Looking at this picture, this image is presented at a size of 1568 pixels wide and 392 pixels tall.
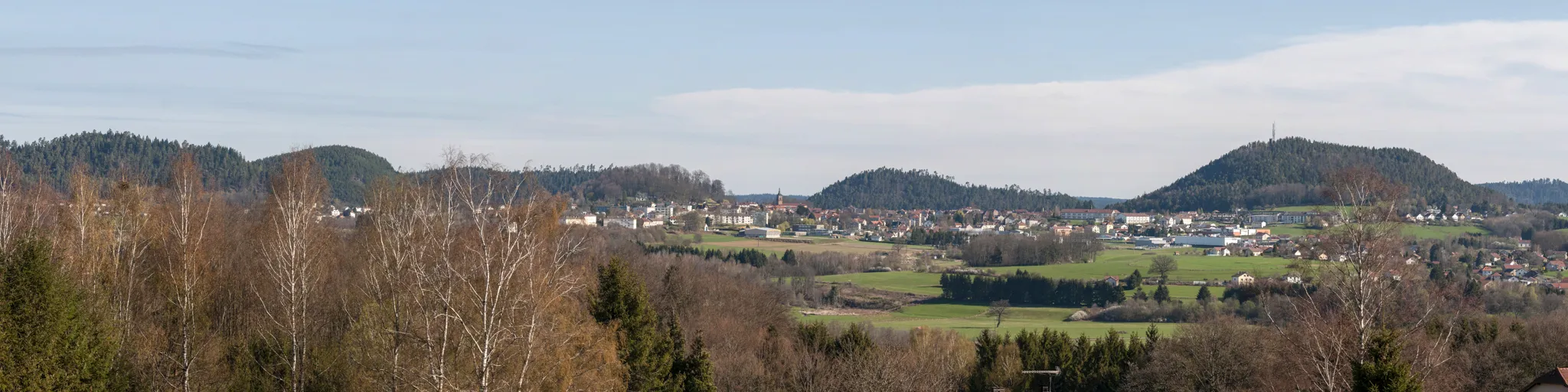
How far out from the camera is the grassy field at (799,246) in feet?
431

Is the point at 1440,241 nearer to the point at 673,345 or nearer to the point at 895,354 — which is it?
the point at 895,354

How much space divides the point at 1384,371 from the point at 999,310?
224 ft

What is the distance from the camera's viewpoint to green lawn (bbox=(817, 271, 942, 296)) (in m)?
102

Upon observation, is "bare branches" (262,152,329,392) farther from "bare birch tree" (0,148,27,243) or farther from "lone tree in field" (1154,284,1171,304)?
"lone tree in field" (1154,284,1171,304)

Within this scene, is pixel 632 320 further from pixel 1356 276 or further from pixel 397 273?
pixel 1356 276

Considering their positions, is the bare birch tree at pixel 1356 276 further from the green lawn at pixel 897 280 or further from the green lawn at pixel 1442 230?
the green lawn at pixel 1442 230

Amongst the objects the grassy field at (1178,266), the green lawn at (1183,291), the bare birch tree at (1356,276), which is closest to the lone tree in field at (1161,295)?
the green lawn at (1183,291)

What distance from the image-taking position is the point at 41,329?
2238 centimetres

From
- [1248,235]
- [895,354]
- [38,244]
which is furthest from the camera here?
[1248,235]

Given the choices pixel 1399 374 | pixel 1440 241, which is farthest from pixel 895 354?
pixel 1440 241

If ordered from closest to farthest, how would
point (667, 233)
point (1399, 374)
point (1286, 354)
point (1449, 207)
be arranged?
point (1399, 374) → point (1286, 354) → point (667, 233) → point (1449, 207)

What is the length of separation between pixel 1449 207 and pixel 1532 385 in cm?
15309

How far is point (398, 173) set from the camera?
34.9 meters

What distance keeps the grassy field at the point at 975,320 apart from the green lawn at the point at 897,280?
7.34 meters
